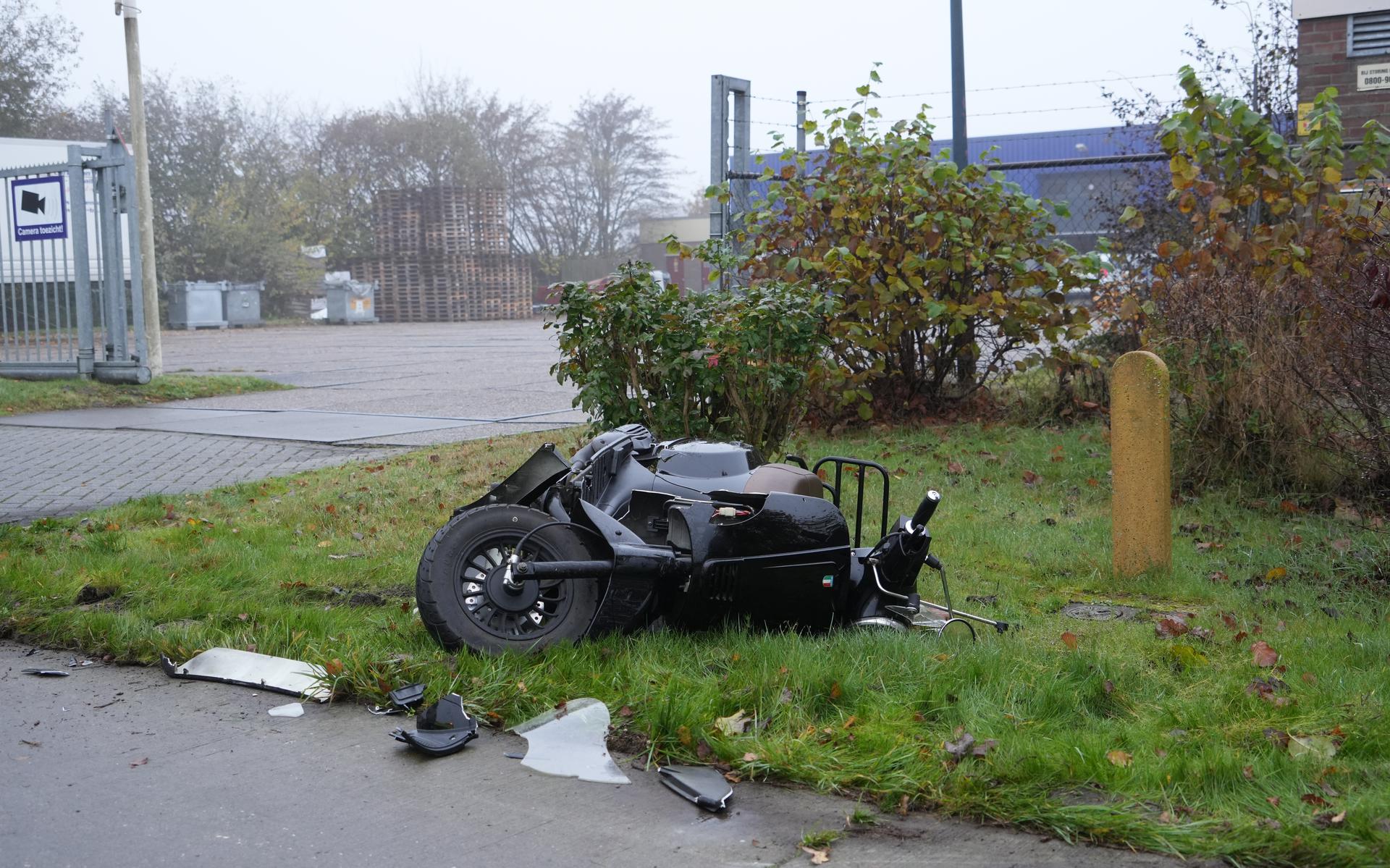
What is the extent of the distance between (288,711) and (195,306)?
40204 mm

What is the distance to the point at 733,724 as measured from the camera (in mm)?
3879

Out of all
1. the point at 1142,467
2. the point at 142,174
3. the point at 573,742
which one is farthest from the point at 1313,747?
the point at 142,174

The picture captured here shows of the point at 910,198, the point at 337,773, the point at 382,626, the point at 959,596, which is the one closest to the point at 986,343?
the point at 910,198

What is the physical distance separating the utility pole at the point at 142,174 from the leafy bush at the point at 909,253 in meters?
9.52

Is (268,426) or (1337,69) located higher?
(1337,69)

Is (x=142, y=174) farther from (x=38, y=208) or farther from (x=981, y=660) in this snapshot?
(x=981, y=660)

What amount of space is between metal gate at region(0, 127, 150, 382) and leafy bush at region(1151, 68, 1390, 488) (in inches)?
450

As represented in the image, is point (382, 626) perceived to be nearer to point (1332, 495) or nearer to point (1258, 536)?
point (1258, 536)

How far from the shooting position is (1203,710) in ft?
12.8

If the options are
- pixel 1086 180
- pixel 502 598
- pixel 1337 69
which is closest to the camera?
pixel 502 598

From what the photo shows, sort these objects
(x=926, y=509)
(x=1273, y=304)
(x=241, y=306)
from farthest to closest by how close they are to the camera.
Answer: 1. (x=241, y=306)
2. (x=1273, y=304)
3. (x=926, y=509)

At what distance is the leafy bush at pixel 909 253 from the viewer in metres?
9.81

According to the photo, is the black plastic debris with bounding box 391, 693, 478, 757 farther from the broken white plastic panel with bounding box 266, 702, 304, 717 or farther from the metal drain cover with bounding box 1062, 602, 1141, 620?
the metal drain cover with bounding box 1062, 602, 1141, 620

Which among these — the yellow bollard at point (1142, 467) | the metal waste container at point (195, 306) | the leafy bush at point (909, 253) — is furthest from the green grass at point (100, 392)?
the metal waste container at point (195, 306)
